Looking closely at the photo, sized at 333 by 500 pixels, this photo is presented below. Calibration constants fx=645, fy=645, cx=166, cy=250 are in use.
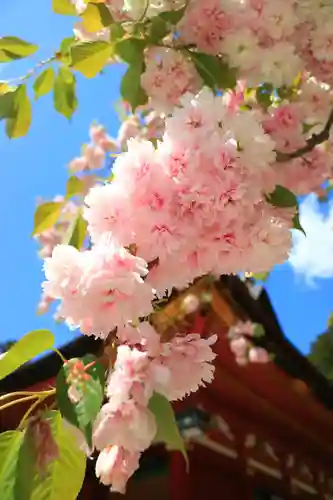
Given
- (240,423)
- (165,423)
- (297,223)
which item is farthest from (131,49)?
(240,423)

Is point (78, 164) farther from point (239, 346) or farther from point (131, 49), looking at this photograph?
point (131, 49)

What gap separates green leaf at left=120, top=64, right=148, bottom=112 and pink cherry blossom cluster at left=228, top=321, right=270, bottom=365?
2041 millimetres

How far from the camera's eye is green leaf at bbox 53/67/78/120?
158cm

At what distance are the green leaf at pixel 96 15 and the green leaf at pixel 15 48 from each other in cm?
14

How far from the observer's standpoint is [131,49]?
54.8 inches

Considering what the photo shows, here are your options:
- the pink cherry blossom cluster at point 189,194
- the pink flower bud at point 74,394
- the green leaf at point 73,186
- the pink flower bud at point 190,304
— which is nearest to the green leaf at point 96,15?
the green leaf at point 73,186

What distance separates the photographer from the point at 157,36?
142 centimetres

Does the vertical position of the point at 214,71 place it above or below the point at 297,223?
above

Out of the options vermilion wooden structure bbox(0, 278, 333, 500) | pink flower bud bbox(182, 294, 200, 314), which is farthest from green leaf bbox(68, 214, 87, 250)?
pink flower bud bbox(182, 294, 200, 314)

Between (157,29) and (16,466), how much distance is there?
3.23 ft

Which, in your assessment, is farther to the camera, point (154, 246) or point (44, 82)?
point (44, 82)

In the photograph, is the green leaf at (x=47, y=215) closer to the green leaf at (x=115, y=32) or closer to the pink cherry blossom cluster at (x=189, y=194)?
the green leaf at (x=115, y=32)

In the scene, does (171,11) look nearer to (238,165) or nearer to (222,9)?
(222,9)

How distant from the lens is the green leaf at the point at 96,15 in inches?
55.8
